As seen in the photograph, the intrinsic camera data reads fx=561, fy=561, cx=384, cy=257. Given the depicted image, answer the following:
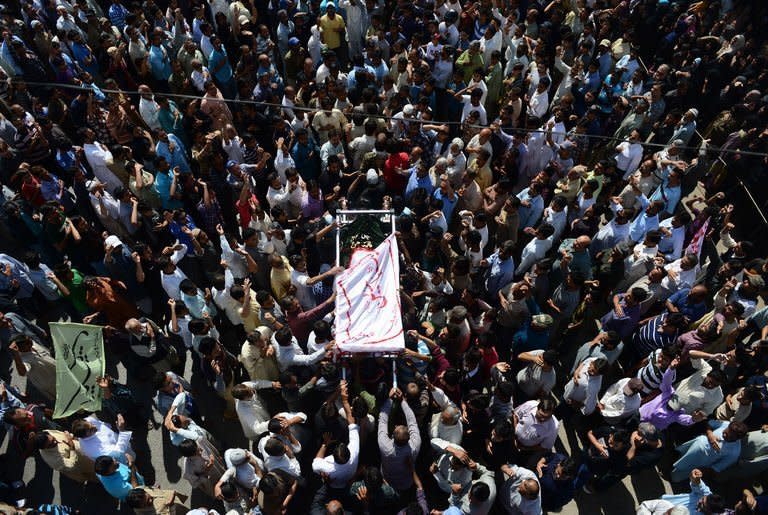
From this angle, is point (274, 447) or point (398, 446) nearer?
point (274, 447)

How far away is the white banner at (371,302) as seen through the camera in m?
5.79

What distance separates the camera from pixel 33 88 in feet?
33.2

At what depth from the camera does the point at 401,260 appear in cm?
693

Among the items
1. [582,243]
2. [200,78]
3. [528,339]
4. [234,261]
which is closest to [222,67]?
[200,78]

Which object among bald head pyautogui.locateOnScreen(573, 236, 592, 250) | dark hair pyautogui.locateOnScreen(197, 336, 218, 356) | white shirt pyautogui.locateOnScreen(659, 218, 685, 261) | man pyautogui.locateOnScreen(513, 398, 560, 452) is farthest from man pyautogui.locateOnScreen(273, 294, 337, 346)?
white shirt pyautogui.locateOnScreen(659, 218, 685, 261)

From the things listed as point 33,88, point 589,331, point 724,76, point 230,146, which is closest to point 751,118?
point 724,76

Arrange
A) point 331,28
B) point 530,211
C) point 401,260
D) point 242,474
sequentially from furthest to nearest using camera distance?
point 331,28, point 530,211, point 401,260, point 242,474

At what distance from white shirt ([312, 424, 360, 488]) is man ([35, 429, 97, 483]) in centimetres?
242

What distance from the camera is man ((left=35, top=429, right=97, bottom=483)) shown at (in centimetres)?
534

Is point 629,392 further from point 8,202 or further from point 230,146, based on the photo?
point 8,202

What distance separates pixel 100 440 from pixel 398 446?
114 inches

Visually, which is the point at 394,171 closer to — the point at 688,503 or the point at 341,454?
the point at 341,454

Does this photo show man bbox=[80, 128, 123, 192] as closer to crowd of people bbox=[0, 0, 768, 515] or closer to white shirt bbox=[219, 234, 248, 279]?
crowd of people bbox=[0, 0, 768, 515]

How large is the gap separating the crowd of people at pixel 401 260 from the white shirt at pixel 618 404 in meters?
0.03
